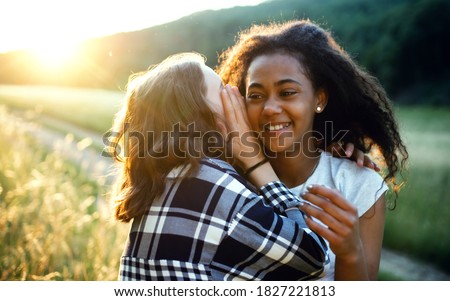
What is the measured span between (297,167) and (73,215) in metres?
1.80

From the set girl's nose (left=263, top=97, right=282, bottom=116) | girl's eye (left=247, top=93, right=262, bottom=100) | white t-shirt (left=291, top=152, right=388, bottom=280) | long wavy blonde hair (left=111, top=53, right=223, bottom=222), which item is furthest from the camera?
girl's eye (left=247, top=93, right=262, bottom=100)

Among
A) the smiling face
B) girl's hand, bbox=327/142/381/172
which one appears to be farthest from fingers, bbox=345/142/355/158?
the smiling face

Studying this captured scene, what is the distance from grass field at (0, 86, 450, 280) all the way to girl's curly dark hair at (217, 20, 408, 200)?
1.27 meters

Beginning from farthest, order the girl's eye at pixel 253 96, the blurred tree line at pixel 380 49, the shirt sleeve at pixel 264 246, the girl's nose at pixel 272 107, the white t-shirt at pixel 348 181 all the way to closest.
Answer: the blurred tree line at pixel 380 49, the girl's eye at pixel 253 96, the girl's nose at pixel 272 107, the white t-shirt at pixel 348 181, the shirt sleeve at pixel 264 246

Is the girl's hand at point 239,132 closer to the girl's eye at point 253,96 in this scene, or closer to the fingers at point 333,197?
the girl's eye at point 253,96

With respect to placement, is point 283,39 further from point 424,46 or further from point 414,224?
point 424,46

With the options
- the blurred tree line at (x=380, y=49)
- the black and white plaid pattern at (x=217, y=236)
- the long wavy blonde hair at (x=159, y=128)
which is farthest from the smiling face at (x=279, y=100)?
the blurred tree line at (x=380, y=49)

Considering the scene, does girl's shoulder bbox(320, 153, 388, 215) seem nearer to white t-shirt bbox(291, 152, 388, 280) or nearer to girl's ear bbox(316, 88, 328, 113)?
white t-shirt bbox(291, 152, 388, 280)

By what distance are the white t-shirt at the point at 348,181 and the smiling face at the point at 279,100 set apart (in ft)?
0.80

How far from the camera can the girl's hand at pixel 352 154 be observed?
3.09 m

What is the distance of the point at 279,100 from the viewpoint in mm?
3102

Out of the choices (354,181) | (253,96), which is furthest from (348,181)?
(253,96)

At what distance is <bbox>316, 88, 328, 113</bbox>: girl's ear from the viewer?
3336 mm

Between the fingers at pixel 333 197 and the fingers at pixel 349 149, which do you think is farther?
the fingers at pixel 349 149
